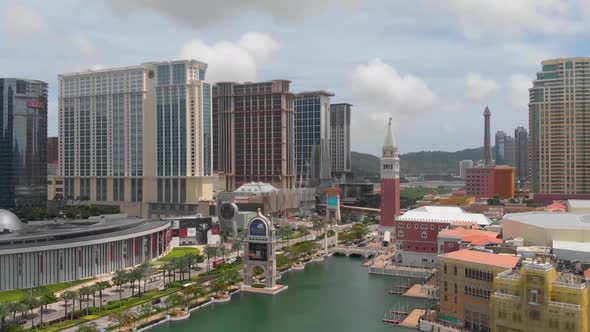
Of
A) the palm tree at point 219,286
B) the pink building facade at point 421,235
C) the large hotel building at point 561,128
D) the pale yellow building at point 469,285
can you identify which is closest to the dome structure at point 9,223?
the palm tree at point 219,286

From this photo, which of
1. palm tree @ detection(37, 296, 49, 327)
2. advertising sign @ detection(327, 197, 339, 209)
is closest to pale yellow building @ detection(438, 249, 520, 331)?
palm tree @ detection(37, 296, 49, 327)

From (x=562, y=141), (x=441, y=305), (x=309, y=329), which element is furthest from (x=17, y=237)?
(x=562, y=141)

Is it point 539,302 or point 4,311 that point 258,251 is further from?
point 539,302


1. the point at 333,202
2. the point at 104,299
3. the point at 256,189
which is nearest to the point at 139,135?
the point at 256,189

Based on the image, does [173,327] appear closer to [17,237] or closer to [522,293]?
[17,237]

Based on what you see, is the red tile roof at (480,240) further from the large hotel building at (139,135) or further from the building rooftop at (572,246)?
the large hotel building at (139,135)
